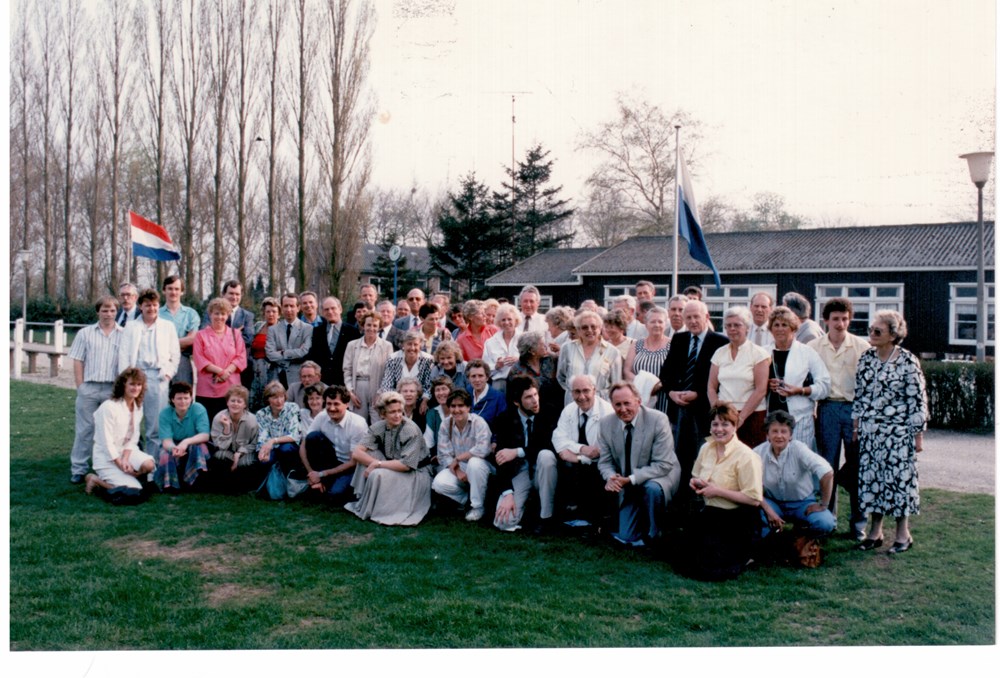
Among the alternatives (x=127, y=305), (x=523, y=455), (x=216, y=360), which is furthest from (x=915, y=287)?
(x=127, y=305)

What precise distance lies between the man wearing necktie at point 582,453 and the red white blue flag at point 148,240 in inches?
225

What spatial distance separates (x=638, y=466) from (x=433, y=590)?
1.55 m

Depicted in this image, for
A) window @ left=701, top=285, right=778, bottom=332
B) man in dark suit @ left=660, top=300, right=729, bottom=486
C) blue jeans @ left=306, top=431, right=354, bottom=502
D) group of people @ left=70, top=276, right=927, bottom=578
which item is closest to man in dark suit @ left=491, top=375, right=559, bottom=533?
group of people @ left=70, top=276, right=927, bottom=578

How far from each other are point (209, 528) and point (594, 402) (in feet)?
8.76

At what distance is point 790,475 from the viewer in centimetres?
484

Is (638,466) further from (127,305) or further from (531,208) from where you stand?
(531,208)

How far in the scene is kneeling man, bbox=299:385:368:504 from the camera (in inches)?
240

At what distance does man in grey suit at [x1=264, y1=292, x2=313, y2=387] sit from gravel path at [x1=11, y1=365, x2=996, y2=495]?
525cm

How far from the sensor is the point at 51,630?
3.83 metres

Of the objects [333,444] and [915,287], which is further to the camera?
[915,287]

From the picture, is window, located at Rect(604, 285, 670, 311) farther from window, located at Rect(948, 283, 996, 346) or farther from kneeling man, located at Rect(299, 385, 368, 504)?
kneeling man, located at Rect(299, 385, 368, 504)

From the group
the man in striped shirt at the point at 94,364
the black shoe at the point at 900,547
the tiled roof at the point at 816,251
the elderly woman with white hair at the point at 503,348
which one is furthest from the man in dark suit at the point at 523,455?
the tiled roof at the point at 816,251

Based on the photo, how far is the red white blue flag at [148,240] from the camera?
29.4ft

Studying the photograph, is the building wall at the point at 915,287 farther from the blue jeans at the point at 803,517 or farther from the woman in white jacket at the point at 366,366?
the woman in white jacket at the point at 366,366
